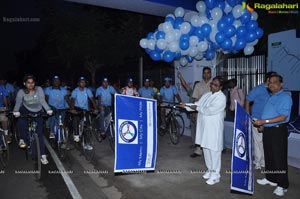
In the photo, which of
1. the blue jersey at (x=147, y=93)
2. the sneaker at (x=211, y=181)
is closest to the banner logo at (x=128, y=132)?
the sneaker at (x=211, y=181)

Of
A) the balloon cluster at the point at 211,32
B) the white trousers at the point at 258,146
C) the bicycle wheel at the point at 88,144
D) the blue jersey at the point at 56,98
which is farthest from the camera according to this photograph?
the blue jersey at the point at 56,98

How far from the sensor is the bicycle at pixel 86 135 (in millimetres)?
7660

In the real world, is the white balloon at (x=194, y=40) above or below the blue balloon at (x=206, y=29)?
below

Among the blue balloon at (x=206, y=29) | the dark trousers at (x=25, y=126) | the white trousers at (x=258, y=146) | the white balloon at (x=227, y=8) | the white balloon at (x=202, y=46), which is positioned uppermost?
the white balloon at (x=227, y=8)

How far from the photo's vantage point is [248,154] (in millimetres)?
4895

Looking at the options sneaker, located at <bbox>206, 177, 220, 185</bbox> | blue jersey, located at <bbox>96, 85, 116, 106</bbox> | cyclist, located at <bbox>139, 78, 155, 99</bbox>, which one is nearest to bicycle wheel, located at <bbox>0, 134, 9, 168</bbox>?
blue jersey, located at <bbox>96, 85, 116, 106</bbox>

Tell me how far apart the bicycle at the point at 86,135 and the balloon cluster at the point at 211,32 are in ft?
8.53

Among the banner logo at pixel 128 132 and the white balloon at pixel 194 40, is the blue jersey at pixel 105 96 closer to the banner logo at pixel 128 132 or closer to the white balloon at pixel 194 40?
the white balloon at pixel 194 40

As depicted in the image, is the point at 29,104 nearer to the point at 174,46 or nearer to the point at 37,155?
the point at 37,155

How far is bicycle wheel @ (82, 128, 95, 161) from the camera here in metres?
7.63

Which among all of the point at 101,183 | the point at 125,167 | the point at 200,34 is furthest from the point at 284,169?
the point at 200,34

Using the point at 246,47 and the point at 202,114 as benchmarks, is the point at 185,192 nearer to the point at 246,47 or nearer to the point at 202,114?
the point at 202,114

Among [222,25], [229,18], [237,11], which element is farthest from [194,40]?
[237,11]

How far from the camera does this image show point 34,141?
6.60 m
